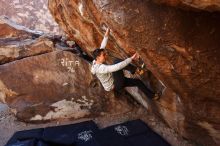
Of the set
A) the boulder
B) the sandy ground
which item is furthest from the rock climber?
the boulder

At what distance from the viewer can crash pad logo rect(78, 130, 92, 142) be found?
6.81 m

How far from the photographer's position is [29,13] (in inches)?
725

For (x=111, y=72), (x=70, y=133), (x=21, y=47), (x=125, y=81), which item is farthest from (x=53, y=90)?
(x=111, y=72)

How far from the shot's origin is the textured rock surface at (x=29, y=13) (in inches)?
703

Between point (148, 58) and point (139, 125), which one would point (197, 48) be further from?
point (139, 125)

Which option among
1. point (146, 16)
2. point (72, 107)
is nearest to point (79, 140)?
point (72, 107)

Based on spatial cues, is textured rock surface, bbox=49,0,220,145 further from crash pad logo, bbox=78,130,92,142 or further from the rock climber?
crash pad logo, bbox=78,130,92,142

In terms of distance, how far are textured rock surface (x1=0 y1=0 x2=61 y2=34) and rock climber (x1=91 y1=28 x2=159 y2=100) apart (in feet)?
40.3

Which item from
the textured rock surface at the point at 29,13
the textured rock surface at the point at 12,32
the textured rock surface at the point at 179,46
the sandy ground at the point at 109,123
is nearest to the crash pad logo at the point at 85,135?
the sandy ground at the point at 109,123

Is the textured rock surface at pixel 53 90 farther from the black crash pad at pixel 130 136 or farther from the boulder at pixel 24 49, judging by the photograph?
the black crash pad at pixel 130 136

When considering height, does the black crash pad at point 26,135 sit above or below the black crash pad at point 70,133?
below

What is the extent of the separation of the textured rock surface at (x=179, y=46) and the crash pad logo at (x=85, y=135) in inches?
76.4

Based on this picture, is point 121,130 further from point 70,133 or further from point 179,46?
point 179,46

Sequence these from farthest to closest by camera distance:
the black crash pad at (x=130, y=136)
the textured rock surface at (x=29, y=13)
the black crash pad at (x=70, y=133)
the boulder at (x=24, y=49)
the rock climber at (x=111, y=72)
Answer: the textured rock surface at (x=29, y=13) → the boulder at (x=24, y=49) → the black crash pad at (x=70, y=133) → the black crash pad at (x=130, y=136) → the rock climber at (x=111, y=72)
